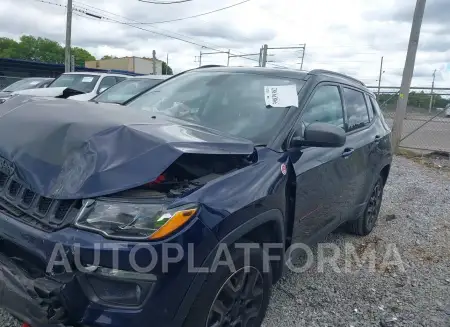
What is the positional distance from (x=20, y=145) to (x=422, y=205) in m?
5.92

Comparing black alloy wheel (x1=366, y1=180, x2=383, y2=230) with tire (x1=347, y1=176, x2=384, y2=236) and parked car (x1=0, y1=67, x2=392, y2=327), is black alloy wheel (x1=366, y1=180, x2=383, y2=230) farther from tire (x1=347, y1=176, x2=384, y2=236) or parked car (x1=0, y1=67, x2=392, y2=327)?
parked car (x1=0, y1=67, x2=392, y2=327)

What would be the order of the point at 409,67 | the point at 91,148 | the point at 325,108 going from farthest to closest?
the point at 409,67, the point at 325,108, the point at 91,148

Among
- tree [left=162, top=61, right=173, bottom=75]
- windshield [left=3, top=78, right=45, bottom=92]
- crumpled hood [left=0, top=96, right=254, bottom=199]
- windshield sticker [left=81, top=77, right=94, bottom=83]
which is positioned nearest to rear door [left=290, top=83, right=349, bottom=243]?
crumpled hood [left=0, top=96, right=254, bottom=199]

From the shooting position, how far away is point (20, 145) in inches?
86.4

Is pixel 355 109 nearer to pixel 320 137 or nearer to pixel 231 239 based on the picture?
pixel 320 137

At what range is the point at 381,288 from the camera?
3572 millimetres

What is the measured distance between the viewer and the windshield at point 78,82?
10.2m

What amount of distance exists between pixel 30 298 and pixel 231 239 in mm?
966

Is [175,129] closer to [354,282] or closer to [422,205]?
[354,282]

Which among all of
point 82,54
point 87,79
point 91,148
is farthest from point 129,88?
point 82,54

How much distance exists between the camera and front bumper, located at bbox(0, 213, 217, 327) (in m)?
1.78

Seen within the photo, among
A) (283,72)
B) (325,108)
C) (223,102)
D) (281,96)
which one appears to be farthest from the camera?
(325,108)

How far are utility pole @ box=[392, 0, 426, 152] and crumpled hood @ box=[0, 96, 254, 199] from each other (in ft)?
33.8

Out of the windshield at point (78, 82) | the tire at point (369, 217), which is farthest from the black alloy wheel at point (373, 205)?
the windshield at point (78, 82)
